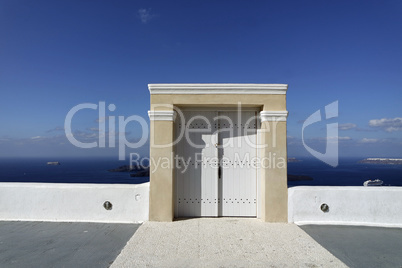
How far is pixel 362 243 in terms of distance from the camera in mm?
3877

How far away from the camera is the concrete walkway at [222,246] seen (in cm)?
316

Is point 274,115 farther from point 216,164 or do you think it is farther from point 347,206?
point 347,206

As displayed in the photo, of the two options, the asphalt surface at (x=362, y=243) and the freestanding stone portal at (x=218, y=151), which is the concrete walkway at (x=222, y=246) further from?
the freestanding stone portal at (x=218, y=151)

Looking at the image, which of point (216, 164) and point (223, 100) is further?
point (216, 164)

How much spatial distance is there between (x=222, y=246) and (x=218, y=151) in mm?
2031

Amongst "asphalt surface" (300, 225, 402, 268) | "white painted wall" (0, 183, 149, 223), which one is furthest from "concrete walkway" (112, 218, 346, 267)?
"white painted wall" (0, 183, 149, 223)

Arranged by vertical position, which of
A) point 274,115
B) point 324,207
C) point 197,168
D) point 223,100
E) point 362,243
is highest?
point 223,100

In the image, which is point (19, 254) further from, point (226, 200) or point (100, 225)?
point (226, 200)

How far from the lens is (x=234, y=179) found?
16.9ft

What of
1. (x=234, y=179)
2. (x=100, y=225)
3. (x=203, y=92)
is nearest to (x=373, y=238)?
(x=234, y=179)

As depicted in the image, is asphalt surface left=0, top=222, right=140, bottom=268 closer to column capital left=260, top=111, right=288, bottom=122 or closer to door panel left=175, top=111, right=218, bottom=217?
door panel left=175, top=111, right=218, bottom=217

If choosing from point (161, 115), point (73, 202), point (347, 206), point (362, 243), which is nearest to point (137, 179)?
point (73, 202)

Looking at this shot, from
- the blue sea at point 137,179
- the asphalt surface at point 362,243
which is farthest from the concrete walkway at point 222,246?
the blue sea at point 137,179

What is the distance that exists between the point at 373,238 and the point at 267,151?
89.8 inches
